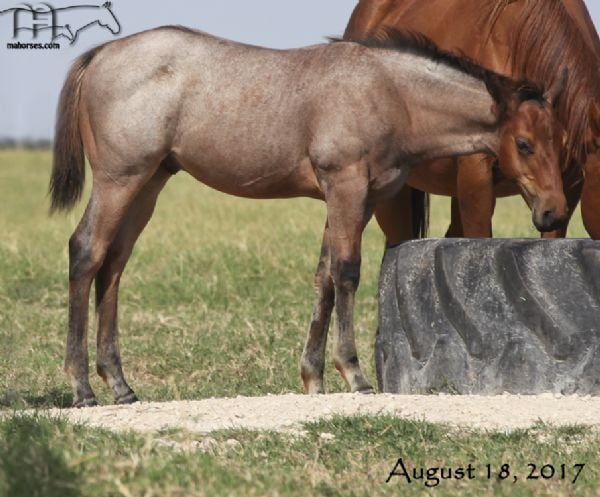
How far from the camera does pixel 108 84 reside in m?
7.30

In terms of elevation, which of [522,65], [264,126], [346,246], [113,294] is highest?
[522,65]

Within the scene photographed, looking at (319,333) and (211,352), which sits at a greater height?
(319,333)

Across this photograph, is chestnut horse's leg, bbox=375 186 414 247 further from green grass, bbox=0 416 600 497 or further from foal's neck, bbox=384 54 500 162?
green grass, bbox=0 416 600 497

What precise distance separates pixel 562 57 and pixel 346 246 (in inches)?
68.8

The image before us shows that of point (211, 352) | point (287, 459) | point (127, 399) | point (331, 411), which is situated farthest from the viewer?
point (211, 352)

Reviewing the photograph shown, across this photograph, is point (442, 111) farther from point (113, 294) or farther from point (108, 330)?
point (108, 330)

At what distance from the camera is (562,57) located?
7.82 metres

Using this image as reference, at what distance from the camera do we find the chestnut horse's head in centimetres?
709

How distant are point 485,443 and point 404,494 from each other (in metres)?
0.80

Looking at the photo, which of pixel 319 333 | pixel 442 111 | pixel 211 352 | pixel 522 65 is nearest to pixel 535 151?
pixel 442 111

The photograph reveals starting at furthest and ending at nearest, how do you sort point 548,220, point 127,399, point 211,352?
point 211,352 → point 127,399 → point 548,220

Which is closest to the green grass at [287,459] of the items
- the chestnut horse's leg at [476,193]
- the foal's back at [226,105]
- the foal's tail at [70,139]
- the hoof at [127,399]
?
the hoof at [127,399]

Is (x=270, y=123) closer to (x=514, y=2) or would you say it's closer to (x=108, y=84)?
(x=108, y=84)

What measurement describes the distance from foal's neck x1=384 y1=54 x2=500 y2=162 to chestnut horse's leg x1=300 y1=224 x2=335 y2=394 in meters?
0.74
